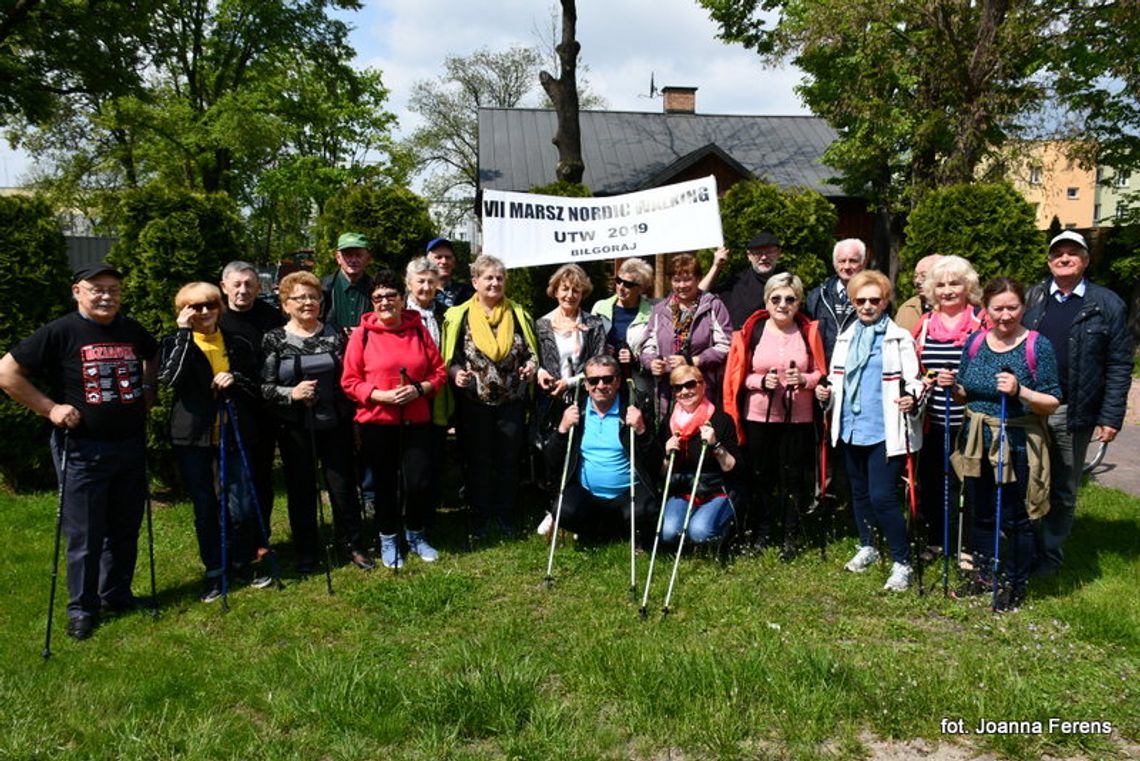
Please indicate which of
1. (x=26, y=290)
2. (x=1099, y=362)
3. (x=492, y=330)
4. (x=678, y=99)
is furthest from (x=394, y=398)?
(x=678, y=99)

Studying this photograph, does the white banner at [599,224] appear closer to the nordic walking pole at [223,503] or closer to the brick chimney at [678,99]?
the nordic walking pole at [223,503]

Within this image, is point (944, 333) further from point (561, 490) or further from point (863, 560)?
point (561, 490)

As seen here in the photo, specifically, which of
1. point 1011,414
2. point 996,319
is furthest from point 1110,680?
point 996,319

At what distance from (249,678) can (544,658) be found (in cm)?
150

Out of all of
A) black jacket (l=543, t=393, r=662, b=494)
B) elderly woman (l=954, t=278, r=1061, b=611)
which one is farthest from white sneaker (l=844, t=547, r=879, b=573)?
black jacket (l=543, t=393, r=662, b=494)

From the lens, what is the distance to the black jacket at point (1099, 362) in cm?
470

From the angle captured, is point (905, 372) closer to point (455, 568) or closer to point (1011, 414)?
point (1011, 414)

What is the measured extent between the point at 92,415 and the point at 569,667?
3.09 metres

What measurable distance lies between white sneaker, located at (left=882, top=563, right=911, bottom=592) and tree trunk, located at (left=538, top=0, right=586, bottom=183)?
28.0 ft

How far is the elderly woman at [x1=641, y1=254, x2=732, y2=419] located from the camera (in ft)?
19.1

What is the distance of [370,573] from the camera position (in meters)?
5.40

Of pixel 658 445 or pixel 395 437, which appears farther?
pixel 658 445

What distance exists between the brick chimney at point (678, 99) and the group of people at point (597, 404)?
24224 mm

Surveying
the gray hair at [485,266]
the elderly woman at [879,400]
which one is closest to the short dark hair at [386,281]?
the gray hair at [485,266]
